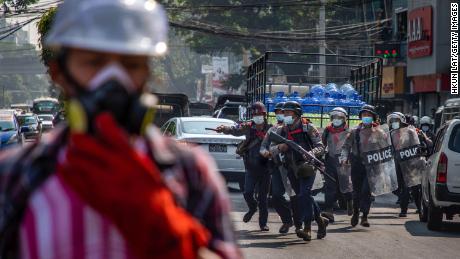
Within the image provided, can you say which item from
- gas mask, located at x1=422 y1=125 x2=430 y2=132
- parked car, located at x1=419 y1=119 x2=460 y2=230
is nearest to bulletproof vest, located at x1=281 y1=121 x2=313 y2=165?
parked car, located at x1=419 y1=119 x2=460 y2=230

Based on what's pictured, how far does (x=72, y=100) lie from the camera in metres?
2.37

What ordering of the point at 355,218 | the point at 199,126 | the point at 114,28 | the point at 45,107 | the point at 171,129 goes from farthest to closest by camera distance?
the point at 45,107 < the point at 171,129 < the point at 199,126 < the point at 355,218 < the point at 114,28

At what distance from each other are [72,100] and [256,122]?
12.6 m

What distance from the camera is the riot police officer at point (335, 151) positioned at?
650 inches

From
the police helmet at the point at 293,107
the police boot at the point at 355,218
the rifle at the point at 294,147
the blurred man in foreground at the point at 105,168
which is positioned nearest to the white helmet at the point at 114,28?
the blurred man in foreground at the point at 105,168

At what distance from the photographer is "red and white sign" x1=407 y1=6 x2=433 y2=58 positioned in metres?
39.6

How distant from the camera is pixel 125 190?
7.26 ft

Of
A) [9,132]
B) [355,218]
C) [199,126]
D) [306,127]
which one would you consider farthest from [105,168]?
[9,132]

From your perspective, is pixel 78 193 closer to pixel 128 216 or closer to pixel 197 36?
pixel 128 216

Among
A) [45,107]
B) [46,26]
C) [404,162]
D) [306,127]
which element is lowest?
[45,107]

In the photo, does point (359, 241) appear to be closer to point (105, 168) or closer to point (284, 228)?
point (284, 228)

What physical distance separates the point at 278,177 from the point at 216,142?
6.66 m

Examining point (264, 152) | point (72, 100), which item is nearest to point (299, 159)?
point (264, 152)

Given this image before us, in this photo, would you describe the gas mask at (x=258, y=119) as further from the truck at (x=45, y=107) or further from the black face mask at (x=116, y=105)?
the truck at (x=45, y=107)
